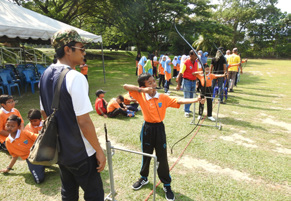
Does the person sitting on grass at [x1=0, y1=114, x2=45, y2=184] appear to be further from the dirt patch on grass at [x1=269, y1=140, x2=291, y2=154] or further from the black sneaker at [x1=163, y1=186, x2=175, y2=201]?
the dirt patch on grass at [x1=269, y1=140, x2=291, y2=154]

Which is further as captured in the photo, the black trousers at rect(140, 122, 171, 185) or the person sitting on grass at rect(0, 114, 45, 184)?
the person sitting on grass at rect(0, 114, 45, 184)

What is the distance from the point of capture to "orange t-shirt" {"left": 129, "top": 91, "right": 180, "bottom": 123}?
2.50 m

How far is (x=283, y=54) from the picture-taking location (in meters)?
37.0

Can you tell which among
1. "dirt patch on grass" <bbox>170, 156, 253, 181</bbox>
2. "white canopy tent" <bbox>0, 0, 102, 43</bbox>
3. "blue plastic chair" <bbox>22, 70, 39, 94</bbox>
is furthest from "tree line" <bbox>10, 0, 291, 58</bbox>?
"blue plastic chair" <bbox>22, 70, 39, 94</bbox>

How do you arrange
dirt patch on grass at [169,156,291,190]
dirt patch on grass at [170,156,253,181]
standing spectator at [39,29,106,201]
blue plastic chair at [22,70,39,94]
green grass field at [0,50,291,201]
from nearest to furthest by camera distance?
1. standing spectator at [39,29,106,201]
2. green grass field at [0,50,291,201]
3. dirt patch on grass at [169,156,291,190]
4. dirt patch on grass at [170,156,253,181]
5. blue plastic chair at [22,70,39,94]

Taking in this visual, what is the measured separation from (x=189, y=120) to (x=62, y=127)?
4706 mm

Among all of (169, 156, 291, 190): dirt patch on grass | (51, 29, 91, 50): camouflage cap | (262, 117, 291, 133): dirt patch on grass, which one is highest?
(51, 29, 91, 50): camouflage cap

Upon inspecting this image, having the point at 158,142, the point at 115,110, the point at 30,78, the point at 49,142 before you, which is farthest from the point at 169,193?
the point at 30,78

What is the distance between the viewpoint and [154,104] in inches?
99.3

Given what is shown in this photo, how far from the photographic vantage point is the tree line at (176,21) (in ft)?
56.8

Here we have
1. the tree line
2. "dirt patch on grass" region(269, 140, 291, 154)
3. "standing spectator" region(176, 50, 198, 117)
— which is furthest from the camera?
the tree line

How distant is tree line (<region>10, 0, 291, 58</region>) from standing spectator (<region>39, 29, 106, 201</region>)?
2.02 metres

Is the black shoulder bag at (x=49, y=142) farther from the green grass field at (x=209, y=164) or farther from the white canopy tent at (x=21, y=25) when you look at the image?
the white canopy tent at (x=21, y=25)

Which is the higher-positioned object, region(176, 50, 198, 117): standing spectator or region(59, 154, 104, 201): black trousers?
region(176, 50, 198, 117): standing spectator
